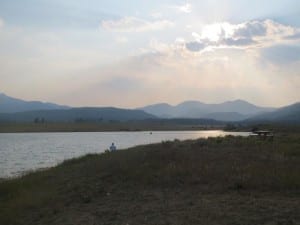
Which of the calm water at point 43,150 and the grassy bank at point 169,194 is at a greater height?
the grassy bank at point 169,194

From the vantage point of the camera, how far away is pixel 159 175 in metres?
17.2

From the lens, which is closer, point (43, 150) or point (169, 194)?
point (169, 194)

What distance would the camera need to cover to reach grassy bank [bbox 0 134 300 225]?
36.6 feet

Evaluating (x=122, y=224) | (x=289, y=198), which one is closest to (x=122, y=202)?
(x=122, y=224)

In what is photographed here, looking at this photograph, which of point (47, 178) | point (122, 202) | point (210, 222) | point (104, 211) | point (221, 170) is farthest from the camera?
point (47, 178)

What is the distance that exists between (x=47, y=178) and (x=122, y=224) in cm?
A: 1297

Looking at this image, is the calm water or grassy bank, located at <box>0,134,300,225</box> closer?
grassy bank, located at <box>0,134,300,225</box>

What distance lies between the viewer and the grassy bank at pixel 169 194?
11.1 m

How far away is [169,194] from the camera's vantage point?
46.4ft

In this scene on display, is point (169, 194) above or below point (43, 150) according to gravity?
above

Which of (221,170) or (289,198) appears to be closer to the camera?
(289,198)

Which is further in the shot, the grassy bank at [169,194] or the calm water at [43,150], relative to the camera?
the calm water at [43,150]

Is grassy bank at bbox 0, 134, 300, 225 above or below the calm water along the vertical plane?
above

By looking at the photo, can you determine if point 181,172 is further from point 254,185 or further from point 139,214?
point 139,214
